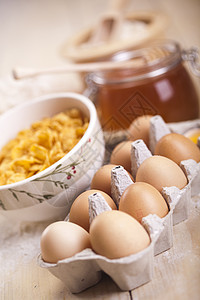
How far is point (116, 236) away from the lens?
498 millimetres

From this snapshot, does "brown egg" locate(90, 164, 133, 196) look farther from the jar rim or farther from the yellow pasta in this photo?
the jar rim

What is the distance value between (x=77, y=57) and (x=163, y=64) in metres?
0.41

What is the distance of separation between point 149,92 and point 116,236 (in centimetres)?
49

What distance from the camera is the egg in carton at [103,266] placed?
0.50 m

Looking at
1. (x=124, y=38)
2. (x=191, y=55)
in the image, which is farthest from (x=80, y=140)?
(x=124, y=38)

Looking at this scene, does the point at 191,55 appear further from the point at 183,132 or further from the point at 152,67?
the point at 183,132

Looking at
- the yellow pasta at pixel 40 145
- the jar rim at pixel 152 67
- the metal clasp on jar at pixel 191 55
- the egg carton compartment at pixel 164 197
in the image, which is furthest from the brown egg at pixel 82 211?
the metal clasp on jar at pixel 191 55

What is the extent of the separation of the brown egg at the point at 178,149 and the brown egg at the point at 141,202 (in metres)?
0.12

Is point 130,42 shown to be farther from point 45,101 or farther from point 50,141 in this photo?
point 50,141

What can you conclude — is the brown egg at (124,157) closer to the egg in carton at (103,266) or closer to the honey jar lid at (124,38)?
the egg in carton at (103,266)

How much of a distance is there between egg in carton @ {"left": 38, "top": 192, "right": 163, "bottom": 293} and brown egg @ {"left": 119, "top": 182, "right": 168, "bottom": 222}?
18 millimetres

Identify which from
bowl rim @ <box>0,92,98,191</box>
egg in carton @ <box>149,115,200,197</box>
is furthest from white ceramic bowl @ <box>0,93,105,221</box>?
egg in carton @ <box>149,115,200,197</box>

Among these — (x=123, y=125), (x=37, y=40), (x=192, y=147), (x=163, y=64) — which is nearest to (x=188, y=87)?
(x=163, y=64)

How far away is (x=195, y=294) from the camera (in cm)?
51
